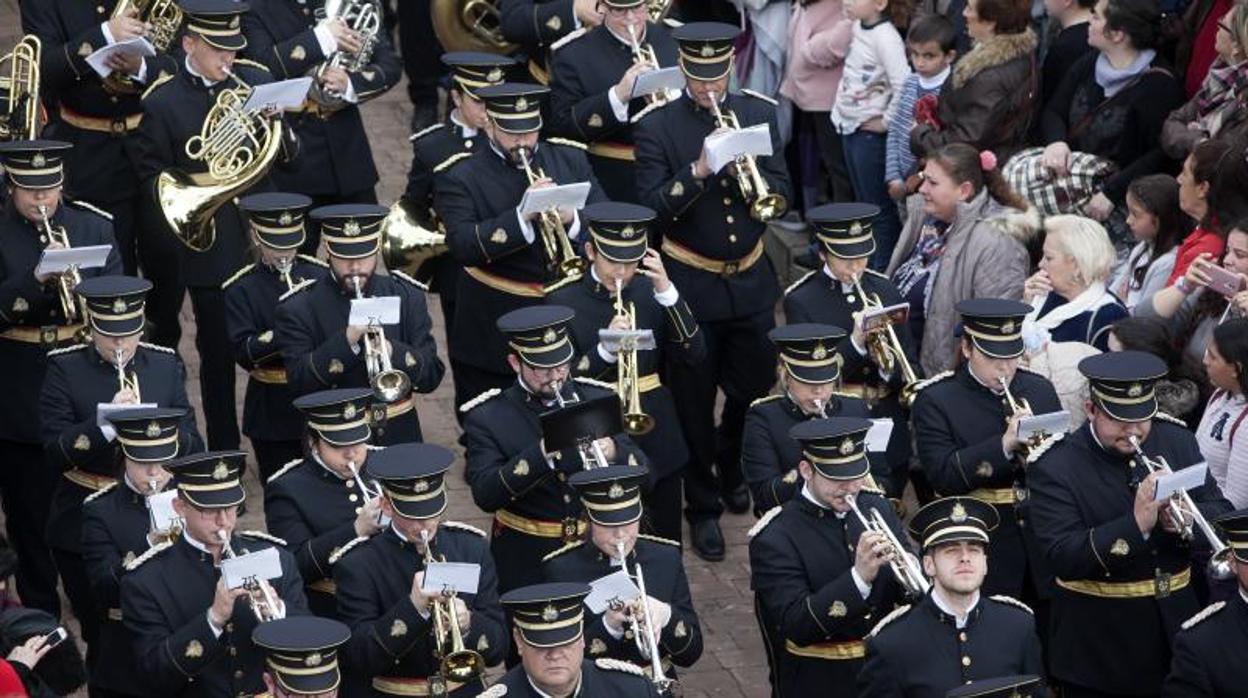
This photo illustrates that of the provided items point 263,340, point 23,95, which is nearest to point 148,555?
point 263,340

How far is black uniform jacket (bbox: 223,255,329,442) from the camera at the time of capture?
43.8ft

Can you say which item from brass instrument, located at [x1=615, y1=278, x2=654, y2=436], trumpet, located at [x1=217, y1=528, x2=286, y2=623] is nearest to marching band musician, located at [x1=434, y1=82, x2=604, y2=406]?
brass instrument, located at [x1=615, y1=278, x2=654, y2=436]

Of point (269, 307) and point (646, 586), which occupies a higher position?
point (646, 586)

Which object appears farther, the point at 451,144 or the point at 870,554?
the point at 451,144

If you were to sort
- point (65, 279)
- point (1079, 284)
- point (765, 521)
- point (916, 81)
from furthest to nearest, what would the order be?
point (916, 81)
point (65, 279)
point (1079, 284)
point (765, 521)

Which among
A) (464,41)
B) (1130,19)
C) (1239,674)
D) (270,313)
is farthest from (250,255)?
(1239,674)

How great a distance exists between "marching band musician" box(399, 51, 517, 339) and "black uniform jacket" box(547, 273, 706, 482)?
1.46 meters

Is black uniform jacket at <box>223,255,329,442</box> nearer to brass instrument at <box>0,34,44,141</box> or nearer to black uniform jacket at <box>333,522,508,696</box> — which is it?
brass instrument at <box>0,34,44,141</box>

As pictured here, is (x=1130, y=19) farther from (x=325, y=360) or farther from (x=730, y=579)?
(x=325, y=360)

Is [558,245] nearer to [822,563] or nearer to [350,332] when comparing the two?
[350,332]

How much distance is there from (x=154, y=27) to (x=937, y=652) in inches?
277

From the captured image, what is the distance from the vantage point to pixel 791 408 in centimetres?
1202

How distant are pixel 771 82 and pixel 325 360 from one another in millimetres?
4966

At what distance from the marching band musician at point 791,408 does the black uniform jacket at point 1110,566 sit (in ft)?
3.28
